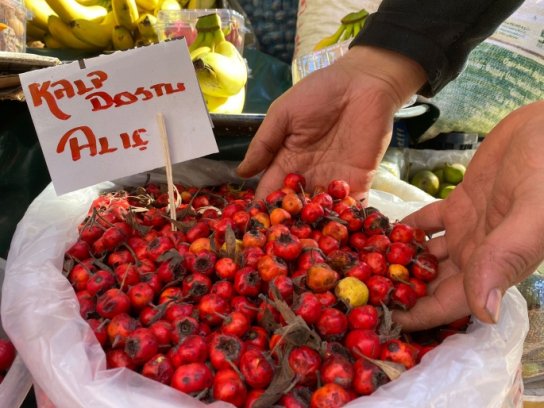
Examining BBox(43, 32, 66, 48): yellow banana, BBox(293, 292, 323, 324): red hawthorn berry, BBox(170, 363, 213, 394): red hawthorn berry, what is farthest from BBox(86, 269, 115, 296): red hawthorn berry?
BBox(43, 32, 66, 48): yellow banana

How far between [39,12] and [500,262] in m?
2.93

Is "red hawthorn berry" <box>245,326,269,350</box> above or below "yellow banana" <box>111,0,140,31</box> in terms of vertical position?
below

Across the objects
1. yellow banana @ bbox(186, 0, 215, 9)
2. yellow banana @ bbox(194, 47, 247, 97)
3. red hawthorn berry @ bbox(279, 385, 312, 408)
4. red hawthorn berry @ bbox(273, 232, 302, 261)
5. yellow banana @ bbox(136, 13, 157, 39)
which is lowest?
red hawthorn berry @ bbox(279, 385, 312, 408)

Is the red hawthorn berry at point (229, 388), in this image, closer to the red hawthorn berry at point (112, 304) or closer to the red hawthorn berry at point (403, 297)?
the red hawthorn berry at point (112, 304)

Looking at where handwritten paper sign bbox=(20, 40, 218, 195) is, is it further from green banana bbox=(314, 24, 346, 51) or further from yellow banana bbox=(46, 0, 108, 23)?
yellow banana bbox=(46, 0, 108, 23)

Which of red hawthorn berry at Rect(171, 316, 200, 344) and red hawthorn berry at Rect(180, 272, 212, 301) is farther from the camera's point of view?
red hawthorn berry at Rect(180, 272, 212, 301)

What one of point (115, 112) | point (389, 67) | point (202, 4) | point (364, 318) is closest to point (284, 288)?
point (364, 318)

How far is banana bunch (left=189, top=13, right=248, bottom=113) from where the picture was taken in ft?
6.29

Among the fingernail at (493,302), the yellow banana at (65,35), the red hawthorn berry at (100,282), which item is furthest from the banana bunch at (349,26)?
the fingernail at (493,302)

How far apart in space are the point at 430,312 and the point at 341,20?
201 centimetres

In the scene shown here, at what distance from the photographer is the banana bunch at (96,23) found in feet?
8.84

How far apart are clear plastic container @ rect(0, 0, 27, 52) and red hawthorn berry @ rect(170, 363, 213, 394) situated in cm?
141

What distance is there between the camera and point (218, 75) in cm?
192

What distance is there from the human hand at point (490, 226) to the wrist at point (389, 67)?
45 cm
